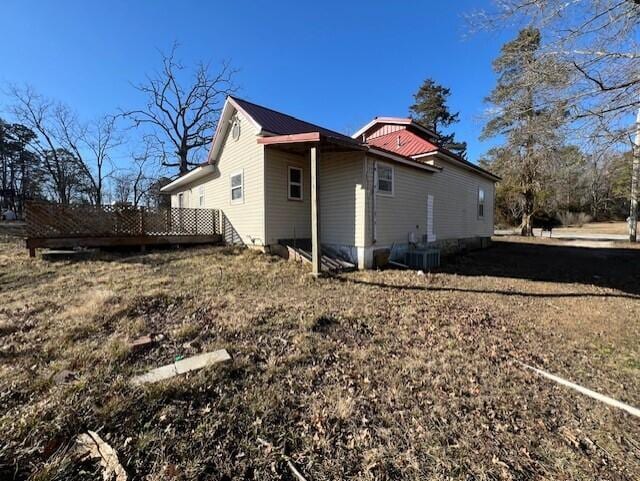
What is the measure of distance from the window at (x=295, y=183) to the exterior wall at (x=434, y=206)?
2620 millimetres

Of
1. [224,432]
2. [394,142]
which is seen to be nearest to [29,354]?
[224,432]

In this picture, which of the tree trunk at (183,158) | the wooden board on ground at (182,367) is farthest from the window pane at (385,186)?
the tree trunk at (183,158)

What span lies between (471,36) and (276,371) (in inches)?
293

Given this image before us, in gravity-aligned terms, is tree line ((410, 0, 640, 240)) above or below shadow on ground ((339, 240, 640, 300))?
above

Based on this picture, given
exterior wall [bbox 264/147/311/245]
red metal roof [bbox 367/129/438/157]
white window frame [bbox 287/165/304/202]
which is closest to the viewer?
exterior wall [bbox 264/147/311/245]

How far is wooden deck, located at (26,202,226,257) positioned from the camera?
919 centimetres

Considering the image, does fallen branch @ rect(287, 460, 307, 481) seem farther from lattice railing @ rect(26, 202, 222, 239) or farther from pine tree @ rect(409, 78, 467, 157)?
pine tree @ rect(409, 78, 467, 157)

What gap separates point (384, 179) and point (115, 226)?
9.46 metres

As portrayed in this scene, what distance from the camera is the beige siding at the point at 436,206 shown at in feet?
30.3

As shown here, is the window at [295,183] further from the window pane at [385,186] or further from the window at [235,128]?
the window pane at [385,186]

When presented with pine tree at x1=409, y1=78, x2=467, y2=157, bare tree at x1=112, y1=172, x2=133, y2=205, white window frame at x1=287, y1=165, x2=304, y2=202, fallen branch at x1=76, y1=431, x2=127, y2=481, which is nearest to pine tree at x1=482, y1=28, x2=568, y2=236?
white window frame at x1=287, y1=165, x2=304, y2=202

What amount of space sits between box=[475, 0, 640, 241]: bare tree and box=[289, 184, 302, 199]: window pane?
6301 millimetres

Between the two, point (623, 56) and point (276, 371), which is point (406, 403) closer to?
point (276, 371)

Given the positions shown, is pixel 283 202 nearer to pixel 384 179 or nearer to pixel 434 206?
pixel 384 179
